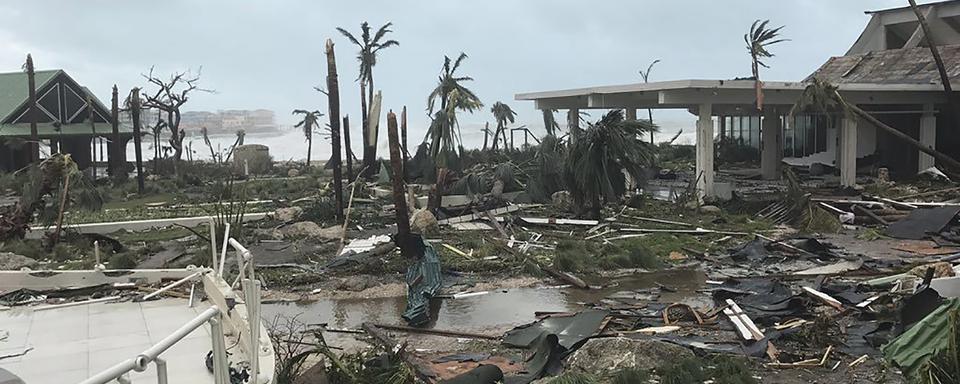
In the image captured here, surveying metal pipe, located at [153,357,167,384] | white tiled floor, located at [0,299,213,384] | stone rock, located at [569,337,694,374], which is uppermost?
metal pipe, located at [153,357,167,384]

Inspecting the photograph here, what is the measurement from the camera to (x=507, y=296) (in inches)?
463

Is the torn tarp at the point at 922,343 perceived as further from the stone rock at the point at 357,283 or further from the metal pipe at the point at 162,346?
the stone rock at the point at 357,283

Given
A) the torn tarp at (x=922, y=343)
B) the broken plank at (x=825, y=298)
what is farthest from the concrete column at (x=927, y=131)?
the torn tarp at (x=922, y=343)

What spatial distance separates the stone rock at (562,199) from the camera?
67.3 feet

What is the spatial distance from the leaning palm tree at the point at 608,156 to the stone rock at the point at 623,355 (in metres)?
9.89

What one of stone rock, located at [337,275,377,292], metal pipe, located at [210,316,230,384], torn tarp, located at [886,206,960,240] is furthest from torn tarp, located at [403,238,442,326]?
torn tarp, located at [886,206,960,240]

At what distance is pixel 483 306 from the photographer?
11.2 m

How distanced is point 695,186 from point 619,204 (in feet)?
8.03

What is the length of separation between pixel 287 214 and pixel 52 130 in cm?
2282

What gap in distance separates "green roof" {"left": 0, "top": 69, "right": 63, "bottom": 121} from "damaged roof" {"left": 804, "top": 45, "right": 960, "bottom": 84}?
32925mm

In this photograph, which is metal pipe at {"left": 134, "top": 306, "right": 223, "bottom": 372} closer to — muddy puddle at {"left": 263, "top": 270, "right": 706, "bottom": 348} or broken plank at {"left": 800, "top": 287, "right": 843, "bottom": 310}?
muddy puddle at {"left": 263, "top": 270, "right": 706, "bottom": 348}

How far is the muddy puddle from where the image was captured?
1033 centimetres

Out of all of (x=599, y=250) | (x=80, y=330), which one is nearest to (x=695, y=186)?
(x=599, y=250)

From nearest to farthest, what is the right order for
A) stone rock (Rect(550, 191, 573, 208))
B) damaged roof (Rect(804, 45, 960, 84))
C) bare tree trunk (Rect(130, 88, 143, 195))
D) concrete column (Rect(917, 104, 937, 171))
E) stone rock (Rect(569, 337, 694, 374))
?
1. stone rock (Rect(569, 337, 694, 374))
2. stone rock (Rect(550, 191, 573, 208))
3. concrete column (Rect(917, 104, 937, 171))
4. damaged roof (Rect(804, 45, 960, 84))
5. bare tree trunk (Rect(130, 88, 143, 195))
